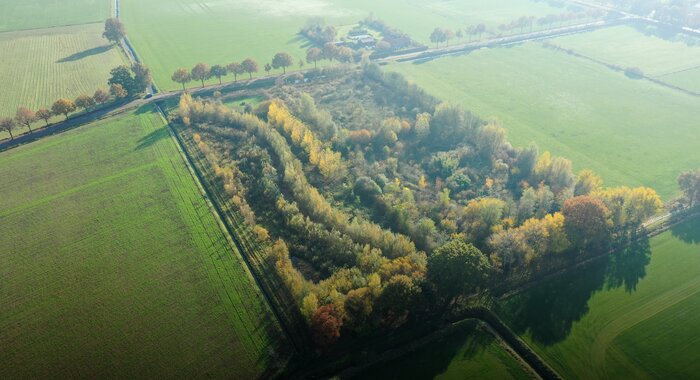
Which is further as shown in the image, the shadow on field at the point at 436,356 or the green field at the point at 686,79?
the green field at the point at 686,79

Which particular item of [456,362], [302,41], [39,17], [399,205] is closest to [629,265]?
[456,362]

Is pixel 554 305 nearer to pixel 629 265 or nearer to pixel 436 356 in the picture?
pixel 629 265

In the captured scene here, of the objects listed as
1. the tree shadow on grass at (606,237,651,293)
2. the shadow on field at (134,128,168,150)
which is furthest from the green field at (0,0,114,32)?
the tree shadow on grass at (606,237,651,293)

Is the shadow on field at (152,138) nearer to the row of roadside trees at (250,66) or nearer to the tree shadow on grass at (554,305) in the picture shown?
the row of roadside trees at (250,66)

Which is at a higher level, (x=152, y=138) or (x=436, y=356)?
(x=152, y=138)

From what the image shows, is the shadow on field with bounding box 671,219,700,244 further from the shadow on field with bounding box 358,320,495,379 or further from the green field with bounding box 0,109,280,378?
the green field with bounding box 0,109,280,378

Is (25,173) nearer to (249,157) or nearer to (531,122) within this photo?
(249,157)

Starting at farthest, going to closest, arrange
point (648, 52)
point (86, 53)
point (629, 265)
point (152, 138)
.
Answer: point (648, 52), point (86, 53), point (152, 138), point (629, 265)

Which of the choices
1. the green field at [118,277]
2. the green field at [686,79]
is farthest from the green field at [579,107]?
the green field at [118,277]
